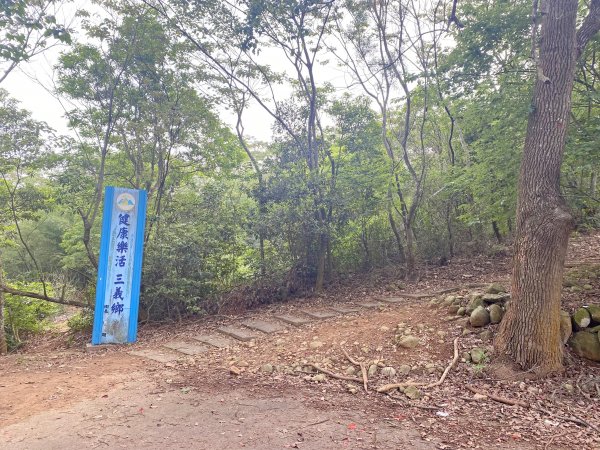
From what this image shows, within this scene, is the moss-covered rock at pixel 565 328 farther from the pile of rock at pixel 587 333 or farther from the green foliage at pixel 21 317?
the green foliage at pixel 21 317

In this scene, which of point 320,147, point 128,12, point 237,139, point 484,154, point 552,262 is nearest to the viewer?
point 552,262

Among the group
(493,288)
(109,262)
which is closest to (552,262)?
(493,288)

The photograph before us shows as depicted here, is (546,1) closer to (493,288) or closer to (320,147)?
(493,288)

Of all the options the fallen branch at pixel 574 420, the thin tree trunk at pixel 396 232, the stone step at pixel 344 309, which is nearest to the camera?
the fallen branch at pixel 574 420

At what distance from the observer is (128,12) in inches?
267

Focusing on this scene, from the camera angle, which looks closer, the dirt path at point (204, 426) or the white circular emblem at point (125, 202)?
the dirt path at point (204, 426)

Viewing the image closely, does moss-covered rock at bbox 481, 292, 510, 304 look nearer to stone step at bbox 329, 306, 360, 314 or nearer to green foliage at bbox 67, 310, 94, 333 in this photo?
stone step at bbox 329, 306, 360, 314

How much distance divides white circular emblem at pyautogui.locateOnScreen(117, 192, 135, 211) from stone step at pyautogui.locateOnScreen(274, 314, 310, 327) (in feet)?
9.89

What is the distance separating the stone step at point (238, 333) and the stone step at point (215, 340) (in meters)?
0.13

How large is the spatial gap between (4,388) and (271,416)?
10.1 feet

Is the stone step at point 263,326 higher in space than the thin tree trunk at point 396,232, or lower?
lower

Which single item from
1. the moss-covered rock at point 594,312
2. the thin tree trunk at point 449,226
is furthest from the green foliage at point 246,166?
the moss-covered rock at point 594,312

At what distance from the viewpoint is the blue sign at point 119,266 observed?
19.3ft

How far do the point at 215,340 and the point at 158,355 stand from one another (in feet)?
2.71
